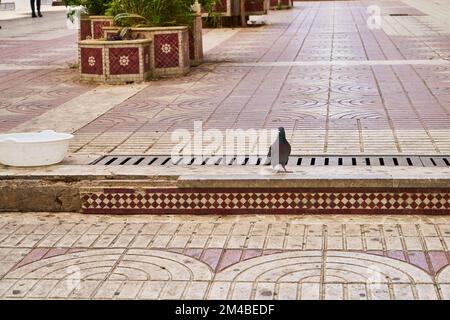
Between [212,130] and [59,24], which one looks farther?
[59,24]

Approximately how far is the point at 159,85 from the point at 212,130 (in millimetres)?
3158

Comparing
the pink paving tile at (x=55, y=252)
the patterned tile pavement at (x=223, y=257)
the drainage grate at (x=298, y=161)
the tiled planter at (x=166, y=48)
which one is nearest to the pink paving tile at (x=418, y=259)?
the patterned tile pavement at (x=223, y=257)

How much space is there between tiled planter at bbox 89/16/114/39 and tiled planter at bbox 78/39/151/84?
1.61 metres

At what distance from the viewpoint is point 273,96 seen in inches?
353

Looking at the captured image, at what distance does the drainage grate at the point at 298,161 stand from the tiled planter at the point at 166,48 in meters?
4.73

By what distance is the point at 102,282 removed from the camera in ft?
14.0

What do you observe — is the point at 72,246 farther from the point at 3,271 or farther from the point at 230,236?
the point at 230,236

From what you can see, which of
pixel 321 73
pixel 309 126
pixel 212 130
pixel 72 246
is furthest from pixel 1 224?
pixel 321 73

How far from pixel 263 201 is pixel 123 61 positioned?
5.21m

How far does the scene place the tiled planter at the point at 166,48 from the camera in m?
10.7

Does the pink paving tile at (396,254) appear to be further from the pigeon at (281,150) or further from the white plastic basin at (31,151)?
the white plastic basin at (31,151)
